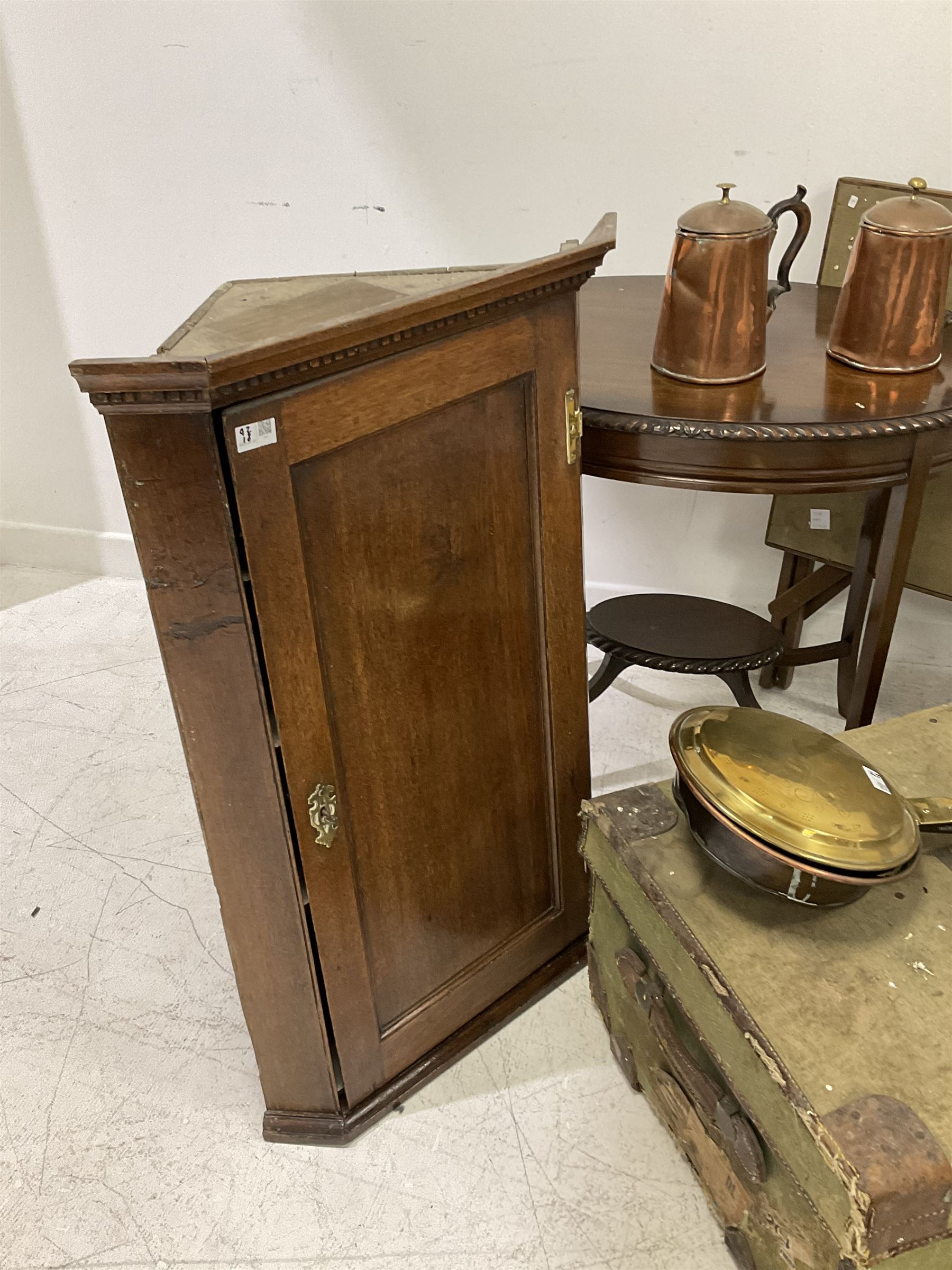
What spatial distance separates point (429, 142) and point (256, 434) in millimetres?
1474

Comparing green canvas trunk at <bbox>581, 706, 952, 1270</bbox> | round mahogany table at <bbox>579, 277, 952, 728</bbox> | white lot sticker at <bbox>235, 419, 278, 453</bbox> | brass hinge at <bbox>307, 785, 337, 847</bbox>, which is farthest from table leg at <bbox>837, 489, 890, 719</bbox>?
white lot sticker at <bbox>235, 419, 278, 453</bbox>

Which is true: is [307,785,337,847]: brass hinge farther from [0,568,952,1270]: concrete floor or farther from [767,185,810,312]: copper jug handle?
[767,185,810,312]: copper jug handle

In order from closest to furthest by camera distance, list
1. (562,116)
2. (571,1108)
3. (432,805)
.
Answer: (432,805), (571,1108), (562,116)

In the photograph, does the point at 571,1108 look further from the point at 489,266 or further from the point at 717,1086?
the point at 489,266

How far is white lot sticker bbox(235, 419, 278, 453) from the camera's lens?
904 mm

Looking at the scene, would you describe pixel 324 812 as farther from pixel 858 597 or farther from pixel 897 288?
pixel 858 597

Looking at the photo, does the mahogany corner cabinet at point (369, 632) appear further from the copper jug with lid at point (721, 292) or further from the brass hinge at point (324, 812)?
the copper jug with lid at point (721, 292)

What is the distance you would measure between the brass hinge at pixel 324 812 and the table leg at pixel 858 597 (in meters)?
1.16

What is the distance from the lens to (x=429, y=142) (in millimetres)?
2109

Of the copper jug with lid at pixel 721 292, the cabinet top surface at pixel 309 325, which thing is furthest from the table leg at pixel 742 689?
the cabinet top surface at pixel 309 325

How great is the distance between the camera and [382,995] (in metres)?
1.34

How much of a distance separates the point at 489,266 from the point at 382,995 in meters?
0.95

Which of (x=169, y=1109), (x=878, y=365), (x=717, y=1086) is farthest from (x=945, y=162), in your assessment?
(x=169, y=1109)

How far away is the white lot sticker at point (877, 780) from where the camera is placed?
1146 mm
